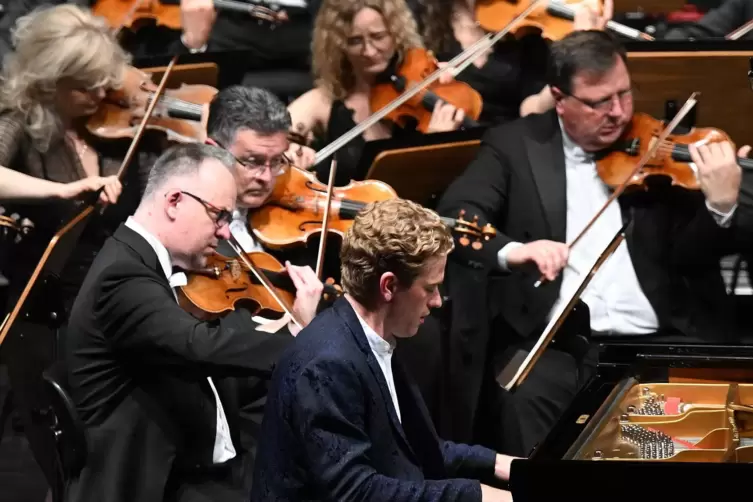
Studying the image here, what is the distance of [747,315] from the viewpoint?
3.95 m

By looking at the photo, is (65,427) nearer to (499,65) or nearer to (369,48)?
(369,48)

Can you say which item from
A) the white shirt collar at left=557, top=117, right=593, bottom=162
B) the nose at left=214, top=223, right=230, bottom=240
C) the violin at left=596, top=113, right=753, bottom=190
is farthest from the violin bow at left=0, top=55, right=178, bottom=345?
the violin at left=596, top=113, right=753, bottom=190

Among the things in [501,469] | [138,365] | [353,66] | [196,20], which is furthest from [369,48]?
[501,469]

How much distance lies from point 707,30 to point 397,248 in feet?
8.15

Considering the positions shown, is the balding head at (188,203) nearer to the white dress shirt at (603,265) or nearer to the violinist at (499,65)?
the white dress shirt at (603,265)

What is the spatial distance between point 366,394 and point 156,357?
0.60 metres

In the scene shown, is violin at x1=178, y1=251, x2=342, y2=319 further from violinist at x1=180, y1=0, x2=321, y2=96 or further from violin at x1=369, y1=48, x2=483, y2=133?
violinist at x1=180, y1=0, x2=321, y2=96

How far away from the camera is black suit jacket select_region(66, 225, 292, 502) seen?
2363 millimetres

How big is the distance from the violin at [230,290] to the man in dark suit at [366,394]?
757 mm

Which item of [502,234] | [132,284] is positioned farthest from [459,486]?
[502,234]

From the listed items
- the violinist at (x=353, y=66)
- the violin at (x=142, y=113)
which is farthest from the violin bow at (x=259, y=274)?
the violinist at (x=353, y=66)

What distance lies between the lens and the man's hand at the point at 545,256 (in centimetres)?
300

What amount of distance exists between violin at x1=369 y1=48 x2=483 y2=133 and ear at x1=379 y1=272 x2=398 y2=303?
178 cm

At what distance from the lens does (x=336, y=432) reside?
1.89 meters
